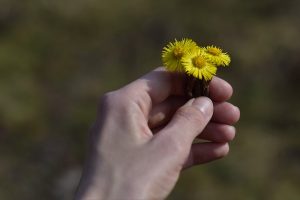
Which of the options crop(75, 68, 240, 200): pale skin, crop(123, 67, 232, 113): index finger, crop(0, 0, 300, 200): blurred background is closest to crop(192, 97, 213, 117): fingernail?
crop(75, 68, 240, 200): pale skin

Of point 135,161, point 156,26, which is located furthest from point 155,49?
point 135,161

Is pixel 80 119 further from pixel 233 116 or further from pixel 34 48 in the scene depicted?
pixel 233 116

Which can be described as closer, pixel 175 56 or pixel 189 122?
pixel 189 122

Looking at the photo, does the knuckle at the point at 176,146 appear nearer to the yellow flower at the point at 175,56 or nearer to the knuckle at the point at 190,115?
the knuckle at the point at 190,115

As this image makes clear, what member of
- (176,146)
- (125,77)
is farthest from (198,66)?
(125,77)

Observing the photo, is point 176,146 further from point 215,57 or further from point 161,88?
point 215,57

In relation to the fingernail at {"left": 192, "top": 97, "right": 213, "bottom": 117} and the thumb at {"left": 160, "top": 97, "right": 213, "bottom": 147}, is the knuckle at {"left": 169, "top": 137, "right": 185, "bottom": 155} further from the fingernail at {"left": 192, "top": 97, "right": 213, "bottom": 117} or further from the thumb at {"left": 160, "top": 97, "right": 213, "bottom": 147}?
the fingernail at {"left": 192, "top": 97, "right": 213, "bottom": 117}
